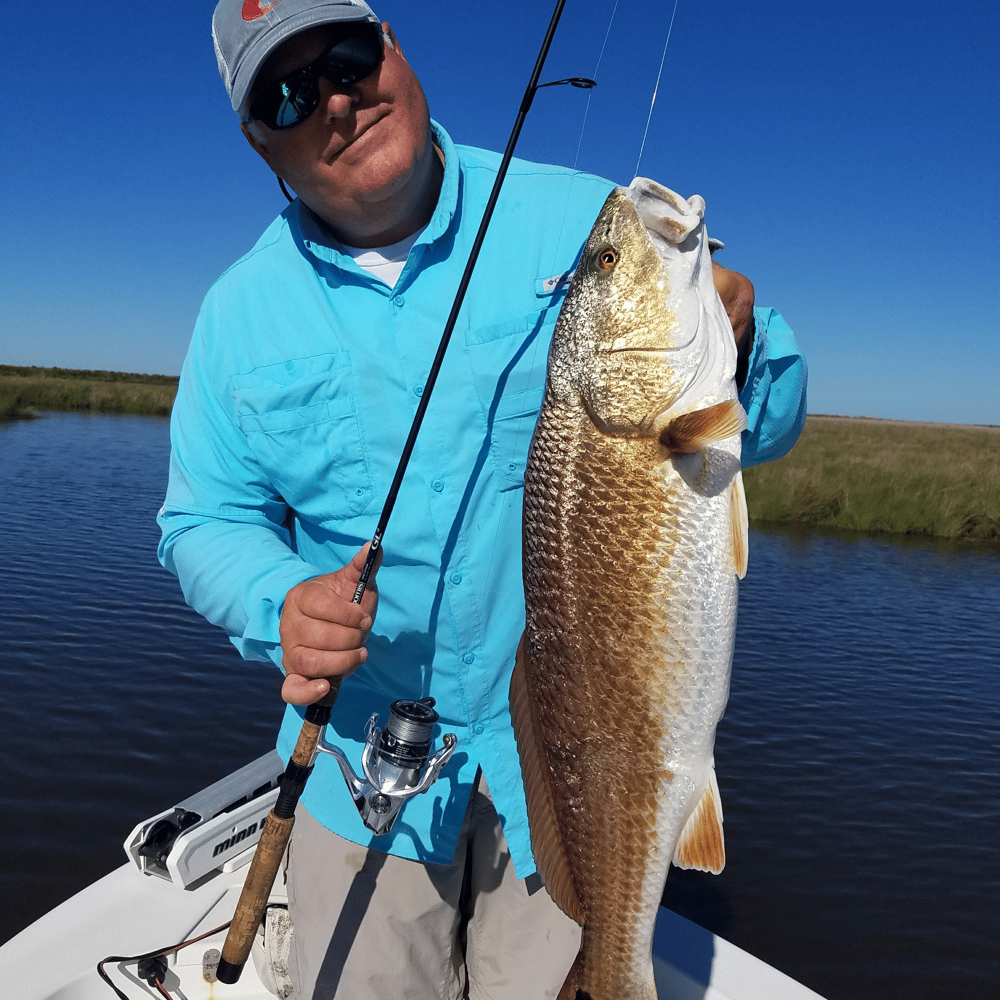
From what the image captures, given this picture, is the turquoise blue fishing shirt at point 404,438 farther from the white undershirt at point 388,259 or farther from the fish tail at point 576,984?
the fish tail at point 576,984

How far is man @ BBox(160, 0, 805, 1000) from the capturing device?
7.79 ft

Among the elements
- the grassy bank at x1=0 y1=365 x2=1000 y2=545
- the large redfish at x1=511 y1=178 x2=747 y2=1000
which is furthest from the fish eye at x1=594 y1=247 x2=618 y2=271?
the grassy bank at x1=0 y1=365 x2=1000 y2=545

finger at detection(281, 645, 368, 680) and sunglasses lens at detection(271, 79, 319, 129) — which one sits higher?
sunglasses lens at detection(271, 79, 319, 129)

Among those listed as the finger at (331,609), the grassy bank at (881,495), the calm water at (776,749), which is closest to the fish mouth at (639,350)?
the finger at (331,609)

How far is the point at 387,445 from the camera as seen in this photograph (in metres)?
2.60

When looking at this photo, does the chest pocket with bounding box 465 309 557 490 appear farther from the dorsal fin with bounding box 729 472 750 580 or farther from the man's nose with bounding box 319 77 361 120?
the dorsal fin with bounding box 729 472 750 580

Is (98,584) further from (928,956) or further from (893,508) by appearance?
(893,508)

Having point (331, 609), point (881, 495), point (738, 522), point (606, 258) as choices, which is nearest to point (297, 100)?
point (606, 258)

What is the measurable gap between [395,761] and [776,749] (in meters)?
7.72

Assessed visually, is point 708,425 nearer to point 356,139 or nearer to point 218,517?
point 356,139

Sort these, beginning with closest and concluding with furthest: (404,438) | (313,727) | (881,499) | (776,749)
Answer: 1. (313,727)
2. (404,438)
3. (776,749)
4. (881,499)

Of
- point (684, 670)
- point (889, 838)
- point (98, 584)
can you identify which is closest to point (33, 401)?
point (98, 584)

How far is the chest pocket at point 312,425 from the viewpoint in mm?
2594

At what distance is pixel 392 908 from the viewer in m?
2.68
